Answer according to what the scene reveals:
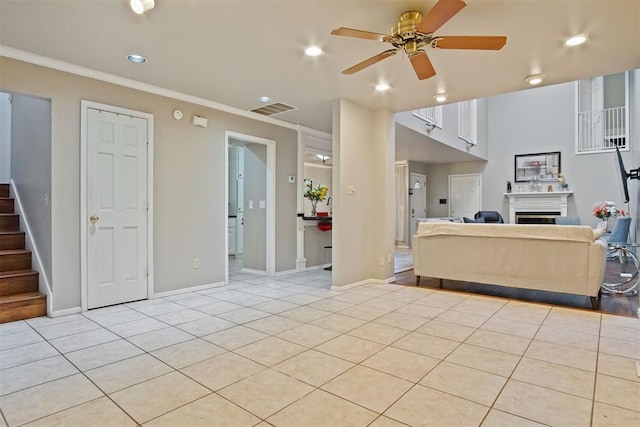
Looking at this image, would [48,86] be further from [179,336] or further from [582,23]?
[582,23]

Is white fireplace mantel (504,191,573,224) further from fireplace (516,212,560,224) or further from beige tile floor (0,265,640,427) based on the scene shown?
beige tile floor (0,265,640,427)

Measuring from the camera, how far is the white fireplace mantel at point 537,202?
877 centimetres

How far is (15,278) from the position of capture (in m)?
3.38

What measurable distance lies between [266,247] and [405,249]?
4728 mm

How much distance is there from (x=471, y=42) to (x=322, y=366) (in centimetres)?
229

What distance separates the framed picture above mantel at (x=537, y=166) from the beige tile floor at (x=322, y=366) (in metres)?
6.92

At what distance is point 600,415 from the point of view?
1.66 meters

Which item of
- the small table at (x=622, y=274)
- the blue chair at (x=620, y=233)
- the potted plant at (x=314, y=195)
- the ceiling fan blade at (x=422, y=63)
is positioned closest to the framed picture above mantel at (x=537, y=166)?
the small table at (x=622, y=274)

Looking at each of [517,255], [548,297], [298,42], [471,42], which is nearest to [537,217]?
[548,297]

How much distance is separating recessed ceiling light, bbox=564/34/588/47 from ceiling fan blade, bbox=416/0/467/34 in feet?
4.75

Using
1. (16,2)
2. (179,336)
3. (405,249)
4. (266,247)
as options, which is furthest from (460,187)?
(16,2)

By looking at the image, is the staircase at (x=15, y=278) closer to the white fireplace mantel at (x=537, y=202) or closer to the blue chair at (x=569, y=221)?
the blue chair at (x=569, y=221)

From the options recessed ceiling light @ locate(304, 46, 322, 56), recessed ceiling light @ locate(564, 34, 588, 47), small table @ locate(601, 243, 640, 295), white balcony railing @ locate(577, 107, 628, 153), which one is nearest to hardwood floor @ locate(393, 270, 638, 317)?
small table @ locate(601, 243, 640, 295)

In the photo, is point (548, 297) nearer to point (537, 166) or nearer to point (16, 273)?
point (16, 273)
